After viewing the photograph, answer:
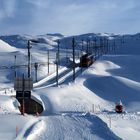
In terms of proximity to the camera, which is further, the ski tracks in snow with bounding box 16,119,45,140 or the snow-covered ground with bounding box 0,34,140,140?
the snow-covered ground with bounding box 0,34,140,140

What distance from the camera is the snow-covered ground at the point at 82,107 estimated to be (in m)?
24.8

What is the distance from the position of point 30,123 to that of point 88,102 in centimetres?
2640

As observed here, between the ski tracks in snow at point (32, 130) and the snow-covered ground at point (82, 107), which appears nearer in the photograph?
the ski tracks in snow at point (32, 130)

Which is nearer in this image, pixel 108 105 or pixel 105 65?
pixel 108 105

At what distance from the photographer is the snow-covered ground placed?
2484 cm

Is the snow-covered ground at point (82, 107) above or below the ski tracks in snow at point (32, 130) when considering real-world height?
below

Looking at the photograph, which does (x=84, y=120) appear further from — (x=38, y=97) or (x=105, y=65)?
(x=105, y=65)

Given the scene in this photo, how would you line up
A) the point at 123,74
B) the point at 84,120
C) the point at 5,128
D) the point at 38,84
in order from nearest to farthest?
1. the point at 5,128
2. the point at 84,120
3. the point at 38,84
4. the point at 123,74

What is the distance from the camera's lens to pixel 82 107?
4953 centimetres

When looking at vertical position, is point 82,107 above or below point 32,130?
below

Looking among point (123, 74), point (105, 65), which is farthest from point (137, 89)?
point (105, 65)

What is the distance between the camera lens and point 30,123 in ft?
87.2

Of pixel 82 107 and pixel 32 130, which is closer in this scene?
pixel 32 130

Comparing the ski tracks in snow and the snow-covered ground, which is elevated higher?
the ski tracks in snow
